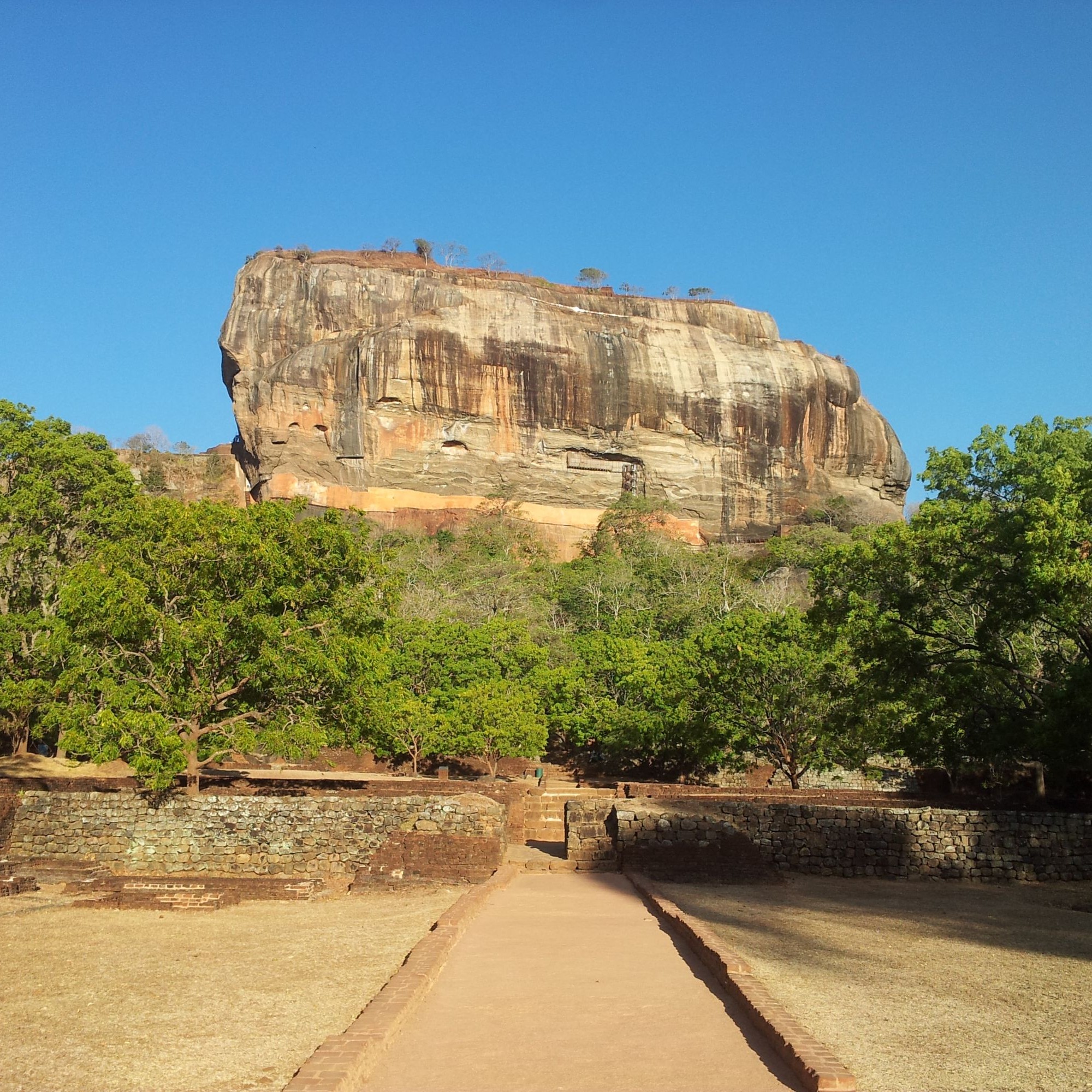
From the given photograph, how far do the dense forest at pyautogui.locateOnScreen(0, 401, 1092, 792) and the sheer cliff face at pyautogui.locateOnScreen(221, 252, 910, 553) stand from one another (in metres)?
28.4

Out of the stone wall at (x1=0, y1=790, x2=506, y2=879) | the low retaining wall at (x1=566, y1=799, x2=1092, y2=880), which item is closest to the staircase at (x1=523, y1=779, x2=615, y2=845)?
the low retaining wall at (x1=566, y1=799, x2=1092, y2=880)

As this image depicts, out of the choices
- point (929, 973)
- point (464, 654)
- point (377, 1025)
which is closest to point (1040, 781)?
point (929, 973)

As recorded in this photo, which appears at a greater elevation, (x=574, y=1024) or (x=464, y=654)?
(x=464, y=654)

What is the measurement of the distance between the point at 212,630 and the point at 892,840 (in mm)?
10418

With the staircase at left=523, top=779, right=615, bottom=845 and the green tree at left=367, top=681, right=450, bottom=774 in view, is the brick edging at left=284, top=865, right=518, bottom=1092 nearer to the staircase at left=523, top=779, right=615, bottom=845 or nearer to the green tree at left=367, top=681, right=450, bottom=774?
the staircase at left=523, top=779, right=615, bottom=845

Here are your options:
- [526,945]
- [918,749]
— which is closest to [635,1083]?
[526,945]

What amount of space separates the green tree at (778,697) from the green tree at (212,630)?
10.5 meters

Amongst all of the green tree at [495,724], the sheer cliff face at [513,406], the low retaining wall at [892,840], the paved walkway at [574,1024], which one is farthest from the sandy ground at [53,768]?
the sheer cliff face at [513,406]

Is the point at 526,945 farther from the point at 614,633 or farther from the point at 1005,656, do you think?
the point at 614,633

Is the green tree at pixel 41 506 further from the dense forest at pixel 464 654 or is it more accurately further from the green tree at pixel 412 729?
the green tree at pixel 412 729

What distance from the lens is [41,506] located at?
2219 centimetres

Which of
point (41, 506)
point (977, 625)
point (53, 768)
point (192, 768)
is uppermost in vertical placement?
point (41, 506)

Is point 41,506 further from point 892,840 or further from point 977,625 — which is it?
point 977,625

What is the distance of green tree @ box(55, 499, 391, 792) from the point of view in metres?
14.4
